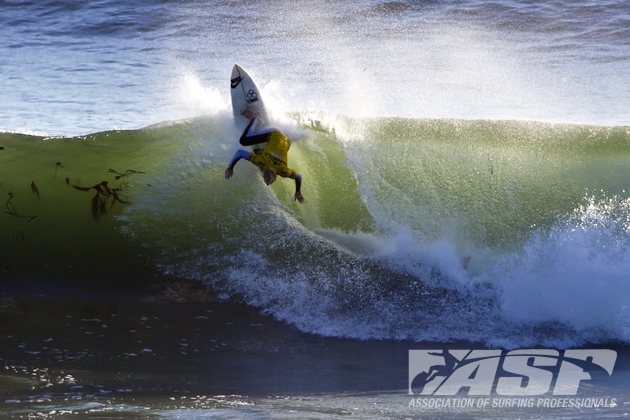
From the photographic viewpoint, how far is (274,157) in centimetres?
576

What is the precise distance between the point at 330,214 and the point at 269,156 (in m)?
1.13

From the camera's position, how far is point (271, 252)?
590cm

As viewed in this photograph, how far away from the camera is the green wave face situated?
18.7ft

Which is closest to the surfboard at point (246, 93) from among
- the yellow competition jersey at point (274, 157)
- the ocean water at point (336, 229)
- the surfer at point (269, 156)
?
the ocean water at point (336, 229)

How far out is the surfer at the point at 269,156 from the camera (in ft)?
18.7

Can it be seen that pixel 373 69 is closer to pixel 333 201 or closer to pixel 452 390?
pixel 333 201

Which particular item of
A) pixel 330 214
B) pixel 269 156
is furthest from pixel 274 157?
pixel 330 214

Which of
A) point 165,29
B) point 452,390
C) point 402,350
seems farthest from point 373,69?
point 452,390

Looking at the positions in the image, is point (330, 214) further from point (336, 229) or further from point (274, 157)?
point (274, 157)

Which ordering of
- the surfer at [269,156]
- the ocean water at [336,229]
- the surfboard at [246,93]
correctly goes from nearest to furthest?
the ocean water at [336,229] < the surfer at [269,156] < the surfboard at [246,93]

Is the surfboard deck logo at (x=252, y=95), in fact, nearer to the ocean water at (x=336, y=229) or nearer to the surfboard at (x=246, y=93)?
the surfboard at (x=246, y=93)

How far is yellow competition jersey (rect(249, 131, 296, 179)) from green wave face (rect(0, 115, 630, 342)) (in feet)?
1.59

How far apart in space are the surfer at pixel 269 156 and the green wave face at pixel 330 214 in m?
0.43

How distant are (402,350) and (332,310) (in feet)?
2.43
